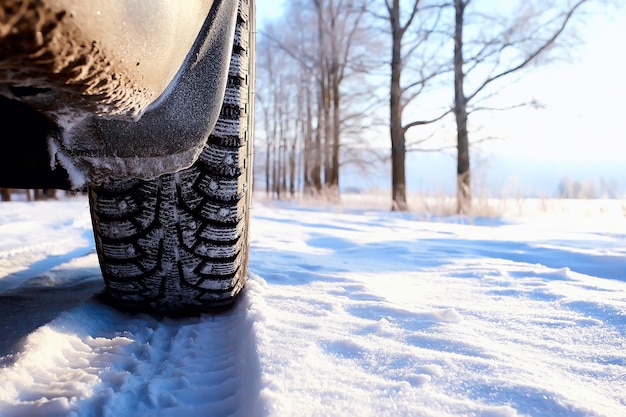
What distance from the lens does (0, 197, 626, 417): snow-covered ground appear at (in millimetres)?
606

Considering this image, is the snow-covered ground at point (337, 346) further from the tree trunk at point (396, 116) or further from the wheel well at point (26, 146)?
the tree trunk at point (396, 116)

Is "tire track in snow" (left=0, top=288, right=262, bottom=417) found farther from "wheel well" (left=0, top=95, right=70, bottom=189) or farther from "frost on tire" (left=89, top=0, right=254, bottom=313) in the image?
"wheel well" (left=0, top=95, right=70, bottom=189)

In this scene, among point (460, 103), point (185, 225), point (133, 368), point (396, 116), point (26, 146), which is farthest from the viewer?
point (396, 116)

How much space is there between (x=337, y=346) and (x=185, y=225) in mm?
491

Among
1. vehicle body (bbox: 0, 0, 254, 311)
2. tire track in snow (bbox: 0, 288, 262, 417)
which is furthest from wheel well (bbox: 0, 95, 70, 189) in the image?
tire track in snow (bbox: 0, 288, 262, 417)

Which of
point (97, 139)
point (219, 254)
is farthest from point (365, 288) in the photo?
point (97, 139)

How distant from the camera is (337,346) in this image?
80 centimetres

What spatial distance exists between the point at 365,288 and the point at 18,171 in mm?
912

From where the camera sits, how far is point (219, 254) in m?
1.06

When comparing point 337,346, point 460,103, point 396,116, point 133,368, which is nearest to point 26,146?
point 133,368

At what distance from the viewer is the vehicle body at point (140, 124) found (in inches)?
13.4

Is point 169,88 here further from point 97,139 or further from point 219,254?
point 219,254

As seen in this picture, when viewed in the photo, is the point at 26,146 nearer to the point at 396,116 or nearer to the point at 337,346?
the point at 337,346

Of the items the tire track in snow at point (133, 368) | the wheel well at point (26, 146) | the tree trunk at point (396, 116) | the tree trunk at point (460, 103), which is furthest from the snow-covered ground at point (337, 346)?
the tree trunk at point (396, 116)
